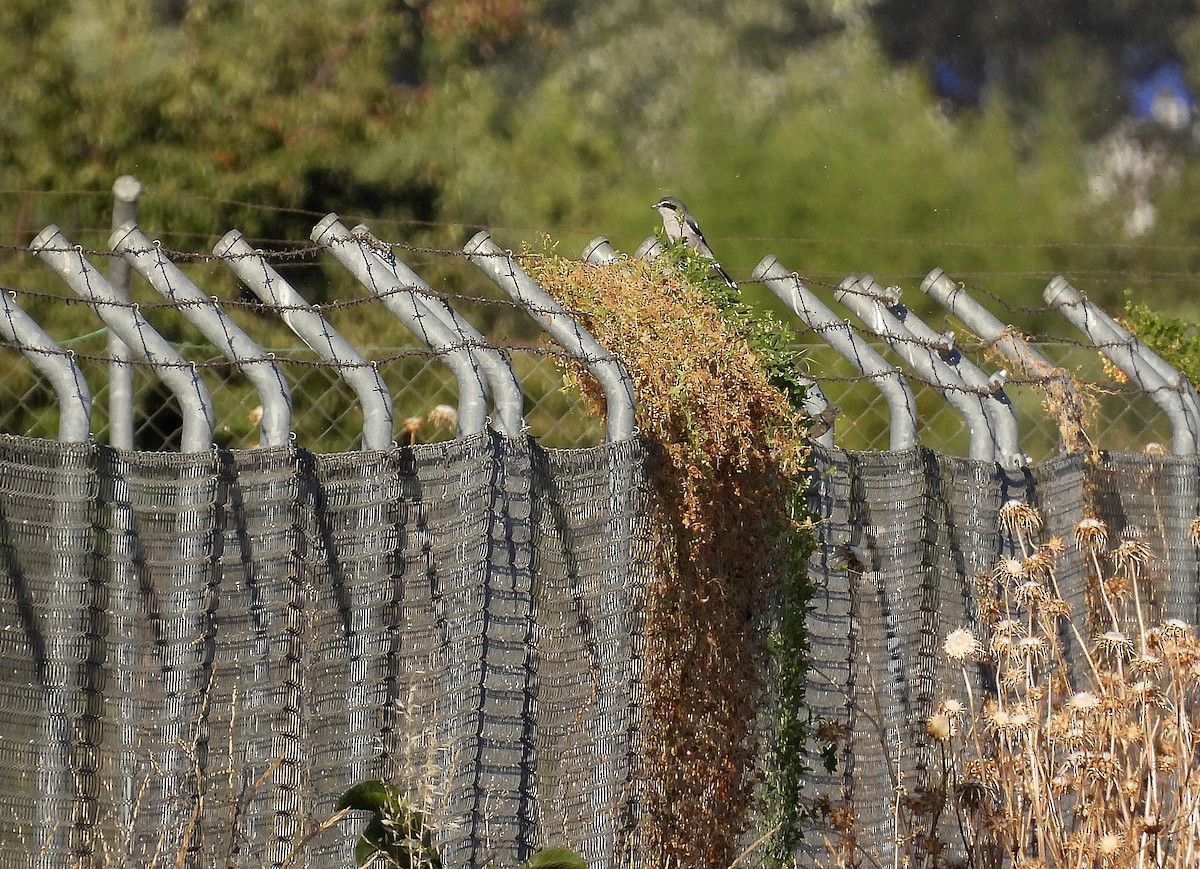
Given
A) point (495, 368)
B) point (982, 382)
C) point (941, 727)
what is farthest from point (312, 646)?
point (982, 382)

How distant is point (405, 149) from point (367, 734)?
39.8 ft

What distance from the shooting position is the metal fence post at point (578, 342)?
13.4 feet

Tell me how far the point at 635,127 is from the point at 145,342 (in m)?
15.7

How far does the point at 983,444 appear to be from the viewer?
16.8ft

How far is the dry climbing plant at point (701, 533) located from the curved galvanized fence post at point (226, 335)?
93cm

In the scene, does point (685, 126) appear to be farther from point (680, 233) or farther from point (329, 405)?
point (680, 233)

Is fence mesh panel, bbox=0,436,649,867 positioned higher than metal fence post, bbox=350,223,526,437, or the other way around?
metal fence post, bbox=350,223,526,437

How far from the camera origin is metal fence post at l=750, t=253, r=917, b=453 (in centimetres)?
486

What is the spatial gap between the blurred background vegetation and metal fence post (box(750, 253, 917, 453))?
7.76 metres

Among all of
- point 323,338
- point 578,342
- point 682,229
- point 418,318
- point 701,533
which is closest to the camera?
point 323,338

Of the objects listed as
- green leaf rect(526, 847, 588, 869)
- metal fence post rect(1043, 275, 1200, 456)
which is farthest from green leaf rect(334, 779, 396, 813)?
metal fence post rect(1043, 275, 1200, 456)

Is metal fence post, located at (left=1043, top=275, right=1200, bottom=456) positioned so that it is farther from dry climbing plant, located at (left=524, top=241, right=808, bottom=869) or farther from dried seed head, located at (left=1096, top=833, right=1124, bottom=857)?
dried seed head, located at (left=1096, top=833, right=1124, bottom=857)

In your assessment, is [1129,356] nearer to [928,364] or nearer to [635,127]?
[928,364]

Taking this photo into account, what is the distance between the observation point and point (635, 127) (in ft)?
61.9
